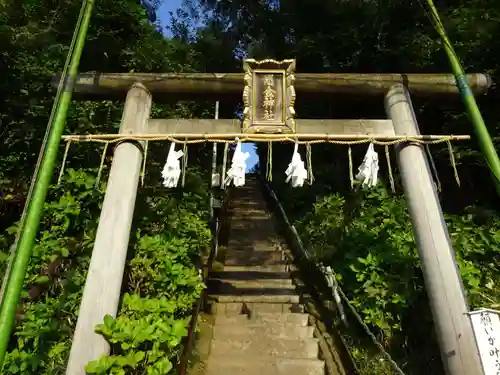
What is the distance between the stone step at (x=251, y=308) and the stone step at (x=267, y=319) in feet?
0.43

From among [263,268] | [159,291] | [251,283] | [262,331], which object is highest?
[263,268]

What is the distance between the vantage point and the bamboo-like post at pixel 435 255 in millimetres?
4141

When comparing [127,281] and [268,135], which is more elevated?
[268,135]

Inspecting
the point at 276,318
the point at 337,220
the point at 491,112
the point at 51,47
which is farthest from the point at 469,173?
the point at 51,47

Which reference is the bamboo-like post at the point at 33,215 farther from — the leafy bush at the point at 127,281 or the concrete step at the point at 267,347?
the concrete step at the point at 267,347

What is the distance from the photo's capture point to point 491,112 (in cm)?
764

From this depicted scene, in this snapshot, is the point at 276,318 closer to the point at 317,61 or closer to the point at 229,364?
the point at 229,364

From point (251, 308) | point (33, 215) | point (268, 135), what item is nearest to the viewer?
point (33, 215)

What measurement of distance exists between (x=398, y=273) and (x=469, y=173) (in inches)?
157

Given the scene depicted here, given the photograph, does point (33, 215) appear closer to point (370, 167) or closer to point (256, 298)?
point (370, 167)

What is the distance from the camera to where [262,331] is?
19.9ft

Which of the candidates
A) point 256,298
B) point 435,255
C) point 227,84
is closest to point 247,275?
point 256,298

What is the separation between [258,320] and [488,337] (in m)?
3.72

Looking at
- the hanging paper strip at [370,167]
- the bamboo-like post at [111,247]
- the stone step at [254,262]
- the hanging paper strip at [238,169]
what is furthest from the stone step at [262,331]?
the stone step at [254,262]
